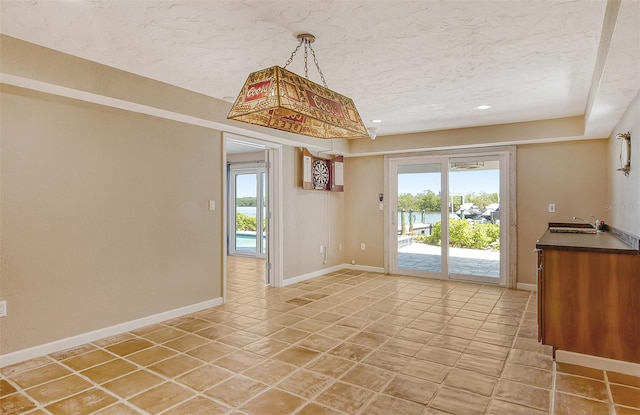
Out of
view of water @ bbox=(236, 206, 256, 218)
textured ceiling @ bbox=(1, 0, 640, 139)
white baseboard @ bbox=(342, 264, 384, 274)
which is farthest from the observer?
view of water @ bbox=(236, 206, 256, 218)

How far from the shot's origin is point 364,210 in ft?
23.1

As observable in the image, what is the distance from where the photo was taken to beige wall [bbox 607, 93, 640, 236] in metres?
3.04

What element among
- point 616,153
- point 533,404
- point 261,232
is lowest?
point 533,404

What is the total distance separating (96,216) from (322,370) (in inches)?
98.8

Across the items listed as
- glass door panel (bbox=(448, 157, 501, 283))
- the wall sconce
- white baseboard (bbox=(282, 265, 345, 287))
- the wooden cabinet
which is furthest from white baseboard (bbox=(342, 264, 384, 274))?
the wall sconce

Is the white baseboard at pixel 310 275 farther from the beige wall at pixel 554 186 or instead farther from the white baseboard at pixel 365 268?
the beige wall at pixel 554 186

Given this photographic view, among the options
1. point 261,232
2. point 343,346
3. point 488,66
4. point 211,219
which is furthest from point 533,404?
point 261,232

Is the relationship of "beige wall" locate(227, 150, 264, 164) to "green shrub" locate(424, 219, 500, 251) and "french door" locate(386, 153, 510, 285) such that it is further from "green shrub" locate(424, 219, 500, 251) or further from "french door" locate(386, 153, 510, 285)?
"green shrub" locate(424, 219, 500, 251)

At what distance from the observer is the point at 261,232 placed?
8594 mm

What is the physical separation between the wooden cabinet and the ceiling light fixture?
1979 mm

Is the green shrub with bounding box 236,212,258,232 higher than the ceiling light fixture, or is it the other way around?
the ceiling light fixture

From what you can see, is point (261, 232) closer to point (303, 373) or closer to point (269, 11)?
point (303, 373)

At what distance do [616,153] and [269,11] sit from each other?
13.5ft

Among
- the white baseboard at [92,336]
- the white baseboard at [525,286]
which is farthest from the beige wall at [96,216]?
the white baseboard at [525,286]
